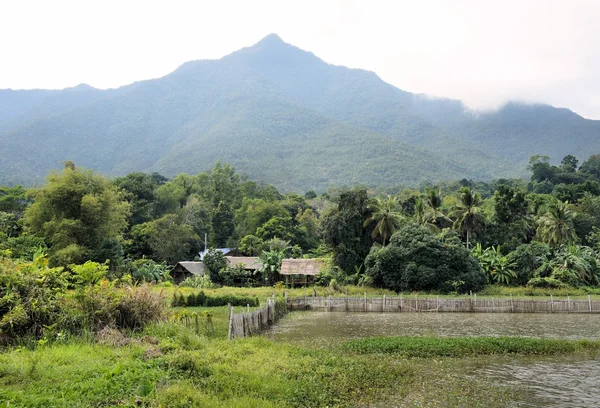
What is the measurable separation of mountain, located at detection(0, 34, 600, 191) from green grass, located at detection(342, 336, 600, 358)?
87.2 meters

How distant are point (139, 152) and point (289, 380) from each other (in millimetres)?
135910

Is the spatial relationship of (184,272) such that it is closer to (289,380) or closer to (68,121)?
(289,380)

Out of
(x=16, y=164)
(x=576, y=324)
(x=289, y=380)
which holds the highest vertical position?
(x=16, y=164)

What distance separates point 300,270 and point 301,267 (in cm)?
33

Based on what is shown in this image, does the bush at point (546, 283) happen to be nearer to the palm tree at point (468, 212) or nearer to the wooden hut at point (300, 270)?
the palm tree at point (468, 212)

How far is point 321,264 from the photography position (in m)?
41.9

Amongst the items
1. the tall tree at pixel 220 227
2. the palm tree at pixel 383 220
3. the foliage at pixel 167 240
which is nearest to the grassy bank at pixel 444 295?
the palm tree at pixel 383 220

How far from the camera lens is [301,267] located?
41.9 meters

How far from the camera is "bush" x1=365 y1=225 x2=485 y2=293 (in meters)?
35.8

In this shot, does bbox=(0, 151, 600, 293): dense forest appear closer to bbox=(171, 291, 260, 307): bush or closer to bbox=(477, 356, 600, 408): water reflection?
bbox=(171, 291, 260, 307): bush

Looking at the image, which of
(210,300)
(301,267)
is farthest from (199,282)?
(210,300)

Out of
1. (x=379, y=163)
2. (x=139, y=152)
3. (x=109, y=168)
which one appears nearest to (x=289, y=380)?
(x=379, y=163)

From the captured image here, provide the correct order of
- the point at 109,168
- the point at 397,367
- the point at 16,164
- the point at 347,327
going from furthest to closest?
the point at 109,168 → the point at 16,164 → the point at 347,327 → the point at 397,367

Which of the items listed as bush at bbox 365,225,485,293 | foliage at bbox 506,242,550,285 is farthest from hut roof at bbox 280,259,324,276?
foliage at bbox 506,242,550,285
